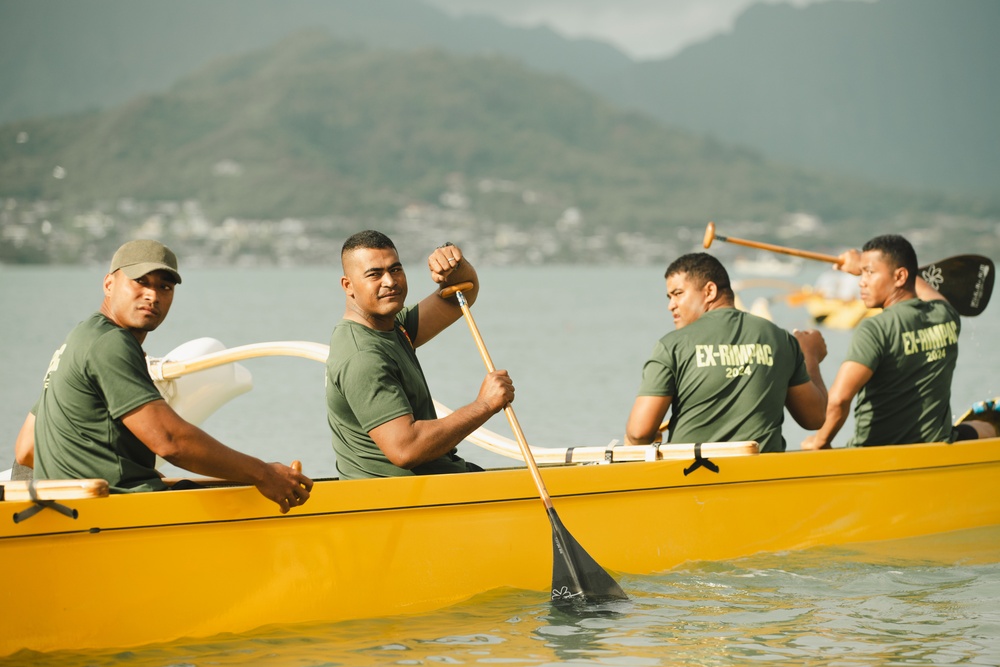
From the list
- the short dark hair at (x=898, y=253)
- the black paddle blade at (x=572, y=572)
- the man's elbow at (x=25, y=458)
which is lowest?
the black paddle blade at (x=572, y=572)

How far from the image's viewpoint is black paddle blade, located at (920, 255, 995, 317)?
8.80m

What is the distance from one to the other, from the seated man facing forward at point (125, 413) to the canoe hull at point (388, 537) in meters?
0.17

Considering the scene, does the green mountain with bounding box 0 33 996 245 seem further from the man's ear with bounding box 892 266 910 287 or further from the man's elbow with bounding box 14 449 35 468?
the man's ear with bounding box 892 266 910 287

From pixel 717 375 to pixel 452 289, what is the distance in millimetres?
A: 1430

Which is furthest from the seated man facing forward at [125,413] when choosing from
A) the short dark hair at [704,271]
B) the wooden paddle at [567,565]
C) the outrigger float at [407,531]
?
the short dark hair at [704,271]

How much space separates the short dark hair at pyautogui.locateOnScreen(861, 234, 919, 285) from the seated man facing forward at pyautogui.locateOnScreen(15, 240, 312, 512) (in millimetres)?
3955

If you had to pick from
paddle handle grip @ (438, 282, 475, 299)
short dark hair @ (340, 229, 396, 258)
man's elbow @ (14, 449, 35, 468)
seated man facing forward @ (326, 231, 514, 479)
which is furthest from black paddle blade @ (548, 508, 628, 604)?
man's elbow @ (14, 449, 35, 468)

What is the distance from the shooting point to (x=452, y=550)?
17.2 feet

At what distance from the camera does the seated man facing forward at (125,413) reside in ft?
14.1

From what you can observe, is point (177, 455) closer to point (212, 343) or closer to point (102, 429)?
point (102, 429)

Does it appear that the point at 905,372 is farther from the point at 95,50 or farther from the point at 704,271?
the point at 95,50

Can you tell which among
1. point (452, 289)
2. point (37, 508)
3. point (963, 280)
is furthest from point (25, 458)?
point (963, 280)

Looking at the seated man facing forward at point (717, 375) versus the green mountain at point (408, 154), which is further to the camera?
the green mountain at point (408, 154)

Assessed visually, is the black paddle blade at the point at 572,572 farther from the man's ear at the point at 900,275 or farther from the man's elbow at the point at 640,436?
the man's ear at the point at 900,275
